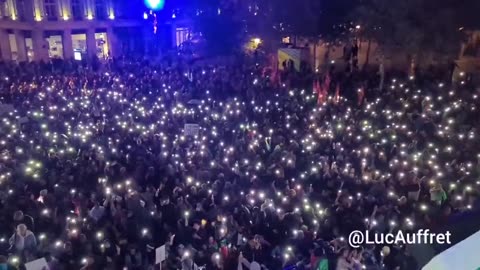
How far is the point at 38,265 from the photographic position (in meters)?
6.91

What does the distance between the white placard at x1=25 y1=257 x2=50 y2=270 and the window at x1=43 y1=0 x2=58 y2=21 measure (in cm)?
3691

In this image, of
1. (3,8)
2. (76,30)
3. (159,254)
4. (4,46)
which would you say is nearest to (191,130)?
(159,254)

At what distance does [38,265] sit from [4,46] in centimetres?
3371

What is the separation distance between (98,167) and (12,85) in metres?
12.9

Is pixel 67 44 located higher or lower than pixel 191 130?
higher

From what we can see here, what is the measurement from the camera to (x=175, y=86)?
67.8 feet

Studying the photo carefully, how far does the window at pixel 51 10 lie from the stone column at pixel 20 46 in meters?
2.71

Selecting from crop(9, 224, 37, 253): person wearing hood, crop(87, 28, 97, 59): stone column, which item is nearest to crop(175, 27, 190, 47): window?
crop(87, 28, 97, 59): stone column

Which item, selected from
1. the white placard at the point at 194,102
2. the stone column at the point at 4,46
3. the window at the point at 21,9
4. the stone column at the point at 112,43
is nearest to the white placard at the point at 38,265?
the white placard at the point at 194,102

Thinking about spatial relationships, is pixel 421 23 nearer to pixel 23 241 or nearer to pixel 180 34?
pixel 23 241

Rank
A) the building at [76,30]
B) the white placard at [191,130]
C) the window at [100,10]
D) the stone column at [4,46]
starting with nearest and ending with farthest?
the white placard at [191,130]
the stone column at [4,46]
the building at [76,30]
the window at [100,10]

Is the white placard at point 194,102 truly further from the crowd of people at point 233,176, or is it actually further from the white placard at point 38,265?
the white placard at point 38,265

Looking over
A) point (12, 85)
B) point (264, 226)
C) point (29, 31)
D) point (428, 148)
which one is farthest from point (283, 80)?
point (29, 31)

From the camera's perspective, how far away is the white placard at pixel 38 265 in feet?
22.3
